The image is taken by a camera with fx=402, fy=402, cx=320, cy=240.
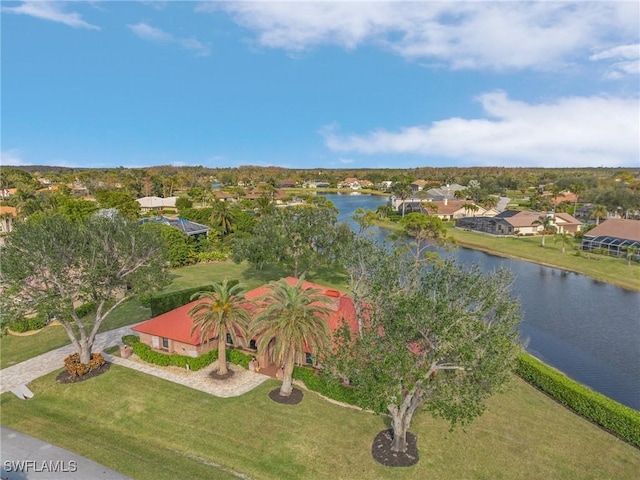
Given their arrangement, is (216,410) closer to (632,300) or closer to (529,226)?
(632,300)

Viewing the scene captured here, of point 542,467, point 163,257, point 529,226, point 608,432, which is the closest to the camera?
point 542,467

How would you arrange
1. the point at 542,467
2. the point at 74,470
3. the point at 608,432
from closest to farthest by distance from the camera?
the point at 74,470 → the point at 542,467 → the point at 608,432

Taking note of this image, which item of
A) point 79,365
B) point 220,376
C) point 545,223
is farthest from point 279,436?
point 545,223

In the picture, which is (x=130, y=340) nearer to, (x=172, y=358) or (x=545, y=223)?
(x=172, y=358)

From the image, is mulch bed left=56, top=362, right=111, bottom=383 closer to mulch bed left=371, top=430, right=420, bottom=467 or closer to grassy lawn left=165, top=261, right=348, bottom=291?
mulch bed left=371, top=430, right=420, bottom=467

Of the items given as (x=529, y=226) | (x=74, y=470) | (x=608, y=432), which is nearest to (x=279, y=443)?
(x=74, y=470)

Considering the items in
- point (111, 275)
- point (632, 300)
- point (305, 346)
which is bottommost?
point (632, 300)

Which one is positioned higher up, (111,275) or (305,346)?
(111,275)
